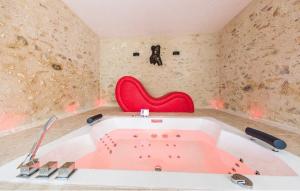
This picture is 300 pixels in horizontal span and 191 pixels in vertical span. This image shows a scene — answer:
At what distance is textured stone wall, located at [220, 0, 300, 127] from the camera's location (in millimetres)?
2076

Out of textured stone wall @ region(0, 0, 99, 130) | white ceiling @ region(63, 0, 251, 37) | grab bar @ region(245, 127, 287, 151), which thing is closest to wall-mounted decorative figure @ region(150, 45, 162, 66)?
white ceiling @ region(63, 0, 251, 37)

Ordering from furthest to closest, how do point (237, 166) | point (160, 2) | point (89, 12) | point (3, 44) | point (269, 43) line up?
point (89, 12), point (160, 2), point (269, 43), point (3, 44), point (237, 166)

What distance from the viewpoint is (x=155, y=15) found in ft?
11.4

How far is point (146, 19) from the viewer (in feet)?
12.0

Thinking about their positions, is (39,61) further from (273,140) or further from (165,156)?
(273,140)

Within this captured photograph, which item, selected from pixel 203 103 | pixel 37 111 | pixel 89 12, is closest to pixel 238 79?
pixel 203 103

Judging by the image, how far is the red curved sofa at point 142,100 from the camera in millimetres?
3719

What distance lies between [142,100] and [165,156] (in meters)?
1.82

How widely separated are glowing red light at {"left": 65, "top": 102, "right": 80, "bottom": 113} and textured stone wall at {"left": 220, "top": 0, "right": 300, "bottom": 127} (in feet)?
10.5

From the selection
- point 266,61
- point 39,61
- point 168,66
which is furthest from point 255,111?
point 39,61

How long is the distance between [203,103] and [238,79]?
1.30 m

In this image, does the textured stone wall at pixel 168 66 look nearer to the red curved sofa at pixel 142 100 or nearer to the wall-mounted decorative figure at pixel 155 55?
the wall-mounted decorative figure at pixel 155 55

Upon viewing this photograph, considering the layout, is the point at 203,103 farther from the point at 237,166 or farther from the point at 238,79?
the point at 237,166

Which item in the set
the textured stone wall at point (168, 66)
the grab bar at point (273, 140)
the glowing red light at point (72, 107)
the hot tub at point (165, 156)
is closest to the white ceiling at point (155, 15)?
the textured stone wall at point (168, 66)
